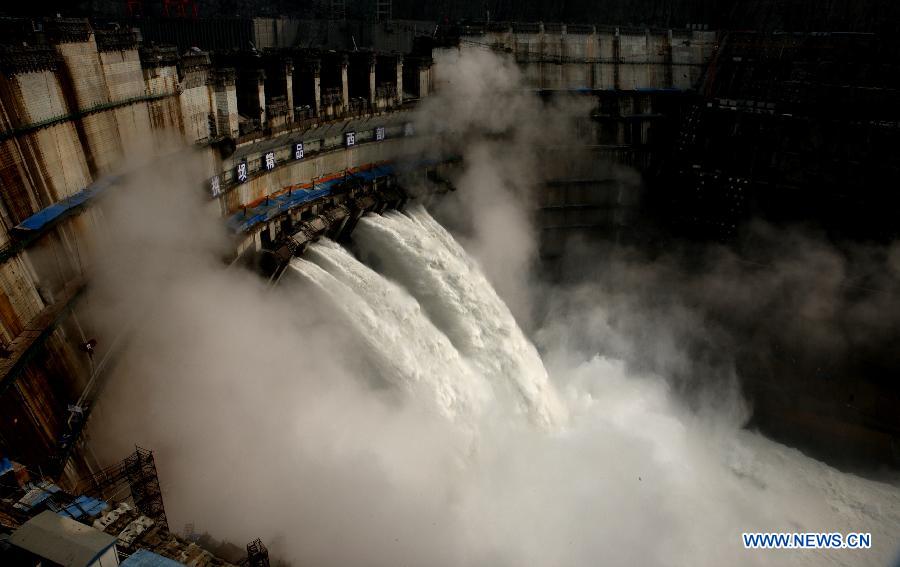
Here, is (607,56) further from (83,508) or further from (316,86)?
(83,508)

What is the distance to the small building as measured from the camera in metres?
8.20

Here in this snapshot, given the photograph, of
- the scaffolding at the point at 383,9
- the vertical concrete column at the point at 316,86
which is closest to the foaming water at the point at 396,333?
the vertical concrete column at the point at 316,86

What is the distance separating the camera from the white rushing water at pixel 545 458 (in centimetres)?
1866

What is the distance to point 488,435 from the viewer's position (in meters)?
20.5

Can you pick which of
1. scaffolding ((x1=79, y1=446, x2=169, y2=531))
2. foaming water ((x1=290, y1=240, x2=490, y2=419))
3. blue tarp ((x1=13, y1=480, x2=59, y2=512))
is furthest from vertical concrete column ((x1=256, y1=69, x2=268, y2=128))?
blue tarp ((x1=13, y1=480, x2=59, y2=512))

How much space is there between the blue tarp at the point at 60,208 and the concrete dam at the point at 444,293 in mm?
66

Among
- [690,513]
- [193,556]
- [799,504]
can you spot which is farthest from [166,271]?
[799,504]

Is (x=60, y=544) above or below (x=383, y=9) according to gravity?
below

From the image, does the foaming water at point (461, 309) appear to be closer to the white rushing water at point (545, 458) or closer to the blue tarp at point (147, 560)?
the white rushing water at point (545, 458)

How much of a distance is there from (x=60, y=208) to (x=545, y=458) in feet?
52.5

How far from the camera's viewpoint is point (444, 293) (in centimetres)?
2228

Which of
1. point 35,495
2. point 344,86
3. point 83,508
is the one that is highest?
point 344,86

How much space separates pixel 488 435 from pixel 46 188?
14124mm

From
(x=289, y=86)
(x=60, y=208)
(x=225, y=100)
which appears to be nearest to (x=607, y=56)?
(x=289, y=86)
